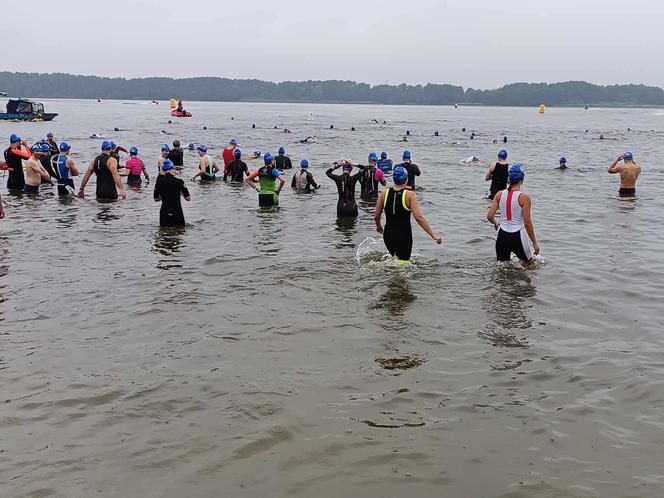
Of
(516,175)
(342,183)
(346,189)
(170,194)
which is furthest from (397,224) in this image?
(170,194)

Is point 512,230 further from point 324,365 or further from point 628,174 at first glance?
point 628,174

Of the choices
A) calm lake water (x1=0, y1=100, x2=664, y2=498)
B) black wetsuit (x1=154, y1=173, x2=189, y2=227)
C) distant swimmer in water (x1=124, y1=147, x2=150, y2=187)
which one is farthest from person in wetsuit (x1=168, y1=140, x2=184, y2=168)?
black wetsuit (x1=154, y1=173, x2=189, y2=227)

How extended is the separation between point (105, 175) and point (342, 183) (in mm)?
6967

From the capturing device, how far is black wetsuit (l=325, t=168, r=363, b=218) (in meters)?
13.7

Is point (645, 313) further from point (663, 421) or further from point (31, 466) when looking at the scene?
point (31, 466)

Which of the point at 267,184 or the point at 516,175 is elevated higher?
the point at 516,175

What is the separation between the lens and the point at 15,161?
17719mm

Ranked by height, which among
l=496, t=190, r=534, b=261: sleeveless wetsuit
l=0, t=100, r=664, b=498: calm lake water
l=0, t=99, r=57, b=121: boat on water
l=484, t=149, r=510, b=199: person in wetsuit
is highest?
l=0, t=99, r=57, b=121: boat on water

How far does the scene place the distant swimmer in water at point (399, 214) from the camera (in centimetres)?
903

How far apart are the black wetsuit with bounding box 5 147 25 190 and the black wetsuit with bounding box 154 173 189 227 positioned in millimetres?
7497

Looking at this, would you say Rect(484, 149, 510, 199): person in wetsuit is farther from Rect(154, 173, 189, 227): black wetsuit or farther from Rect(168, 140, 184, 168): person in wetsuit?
Rect(168, 140, 184, 168): person in wetsuit

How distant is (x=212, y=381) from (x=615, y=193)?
56.6 ft

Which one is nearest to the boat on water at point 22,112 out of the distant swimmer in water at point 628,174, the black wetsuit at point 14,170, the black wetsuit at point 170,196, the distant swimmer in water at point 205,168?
the distant swimmer in water at point 205,168

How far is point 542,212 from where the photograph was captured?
16.2 metres
